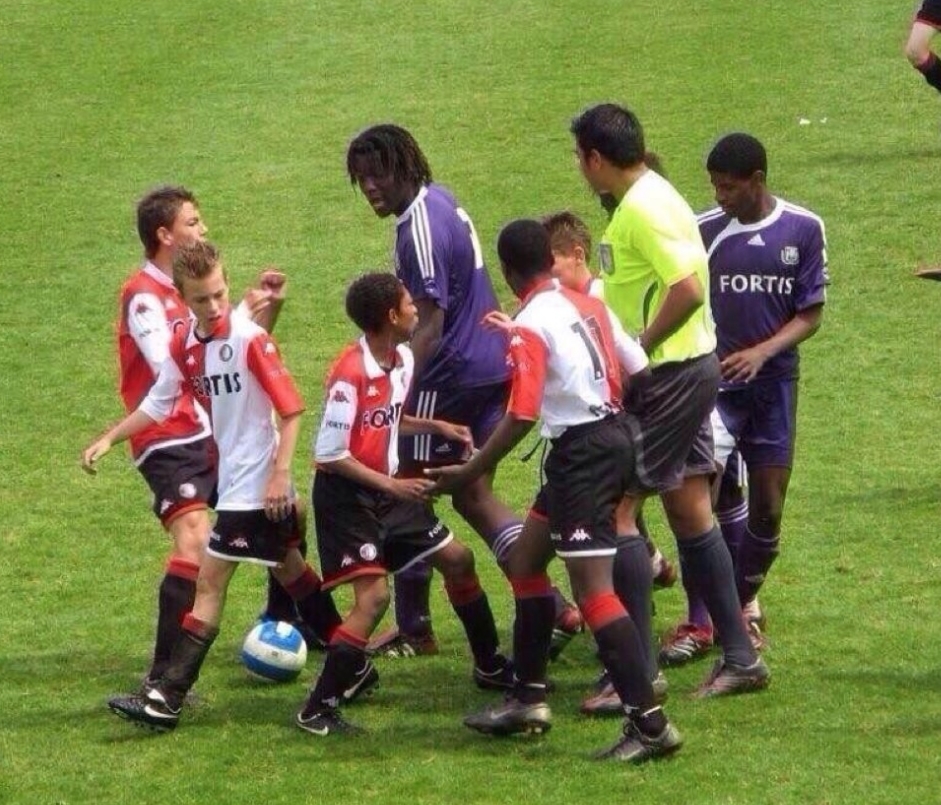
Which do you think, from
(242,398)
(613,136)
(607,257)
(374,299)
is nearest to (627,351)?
(607,257)

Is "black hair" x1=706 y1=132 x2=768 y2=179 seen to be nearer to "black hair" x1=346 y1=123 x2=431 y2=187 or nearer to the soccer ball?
"black hair" x1=346 y1=123 x2=431 y2=187

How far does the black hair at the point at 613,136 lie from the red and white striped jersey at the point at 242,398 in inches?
54.5

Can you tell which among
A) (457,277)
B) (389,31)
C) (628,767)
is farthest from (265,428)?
(389,31)

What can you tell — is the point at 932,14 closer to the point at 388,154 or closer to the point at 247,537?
the point at 388,154

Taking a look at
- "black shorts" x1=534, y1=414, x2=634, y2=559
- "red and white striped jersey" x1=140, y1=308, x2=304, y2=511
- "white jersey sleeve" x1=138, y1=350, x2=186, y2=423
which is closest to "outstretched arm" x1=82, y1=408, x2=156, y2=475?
"white jersey sleeve" x1=138, y1=350, x2=186, y2=423

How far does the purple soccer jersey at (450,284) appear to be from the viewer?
302 inches

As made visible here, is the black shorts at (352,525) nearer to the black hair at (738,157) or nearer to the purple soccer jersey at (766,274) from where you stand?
the purple soccer jersey at (766,274)

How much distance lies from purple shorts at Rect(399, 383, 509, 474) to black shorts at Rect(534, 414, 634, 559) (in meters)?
1.09

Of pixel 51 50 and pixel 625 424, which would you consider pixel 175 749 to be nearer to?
pixel 625 424

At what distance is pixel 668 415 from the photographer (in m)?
7.02

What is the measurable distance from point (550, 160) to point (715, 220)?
8.61 meters

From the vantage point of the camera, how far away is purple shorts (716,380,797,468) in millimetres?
7977

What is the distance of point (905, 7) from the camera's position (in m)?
20.6

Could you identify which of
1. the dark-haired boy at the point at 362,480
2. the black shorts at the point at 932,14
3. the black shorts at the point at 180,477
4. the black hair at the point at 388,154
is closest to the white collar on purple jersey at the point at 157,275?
the black shorts at the point at 180,477
